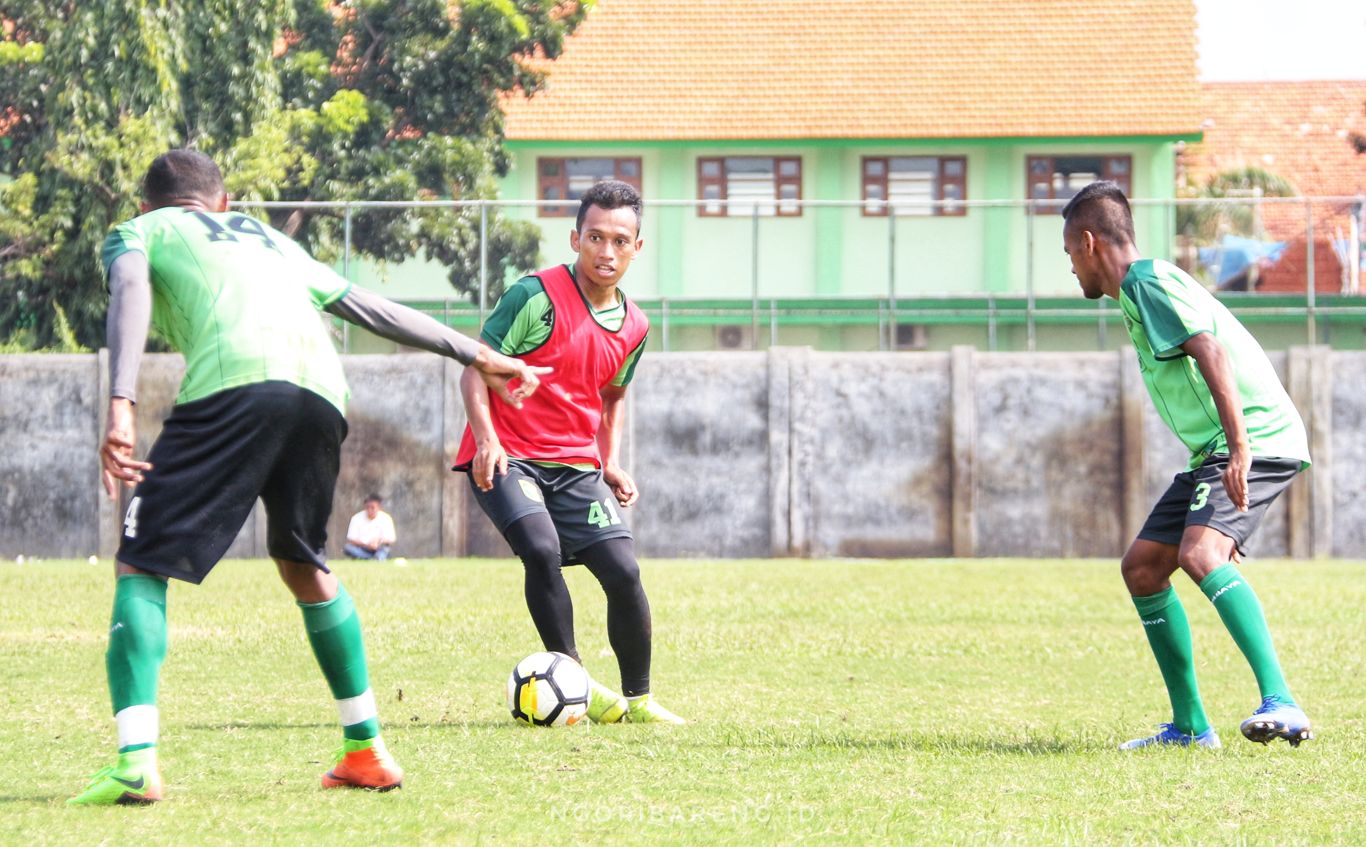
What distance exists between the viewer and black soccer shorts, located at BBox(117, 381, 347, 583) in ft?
17.7

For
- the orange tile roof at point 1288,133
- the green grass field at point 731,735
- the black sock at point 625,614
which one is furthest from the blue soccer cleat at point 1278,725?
the orange tile roof at point 1288,133

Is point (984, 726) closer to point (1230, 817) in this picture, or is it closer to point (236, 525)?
point (1230, 817)

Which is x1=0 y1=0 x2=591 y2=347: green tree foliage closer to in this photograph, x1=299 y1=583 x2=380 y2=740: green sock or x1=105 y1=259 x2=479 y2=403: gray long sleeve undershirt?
x1=299 y1=583 x2=380 y2=740: green sock

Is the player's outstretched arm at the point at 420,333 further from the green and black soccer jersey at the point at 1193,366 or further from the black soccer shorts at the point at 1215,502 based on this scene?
the black soccer shorts at the point at 1215,502

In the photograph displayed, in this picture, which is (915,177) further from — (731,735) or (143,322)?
(143,322)

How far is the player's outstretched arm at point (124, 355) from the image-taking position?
17.1ft

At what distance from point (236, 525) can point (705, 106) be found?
30.4 meters

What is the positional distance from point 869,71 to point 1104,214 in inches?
1169

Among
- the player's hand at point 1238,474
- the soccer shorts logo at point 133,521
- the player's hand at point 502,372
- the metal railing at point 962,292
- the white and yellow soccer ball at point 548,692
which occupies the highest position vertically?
the metal railing at point 962,292

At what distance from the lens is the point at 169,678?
947 centimetres

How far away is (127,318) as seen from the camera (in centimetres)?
532

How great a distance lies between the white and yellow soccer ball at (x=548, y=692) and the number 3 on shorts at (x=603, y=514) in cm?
62

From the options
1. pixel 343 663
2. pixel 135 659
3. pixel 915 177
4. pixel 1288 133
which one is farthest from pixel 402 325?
pixel 1288 133

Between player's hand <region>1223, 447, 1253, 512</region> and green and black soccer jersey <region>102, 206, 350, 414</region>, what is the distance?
9.91 feet
